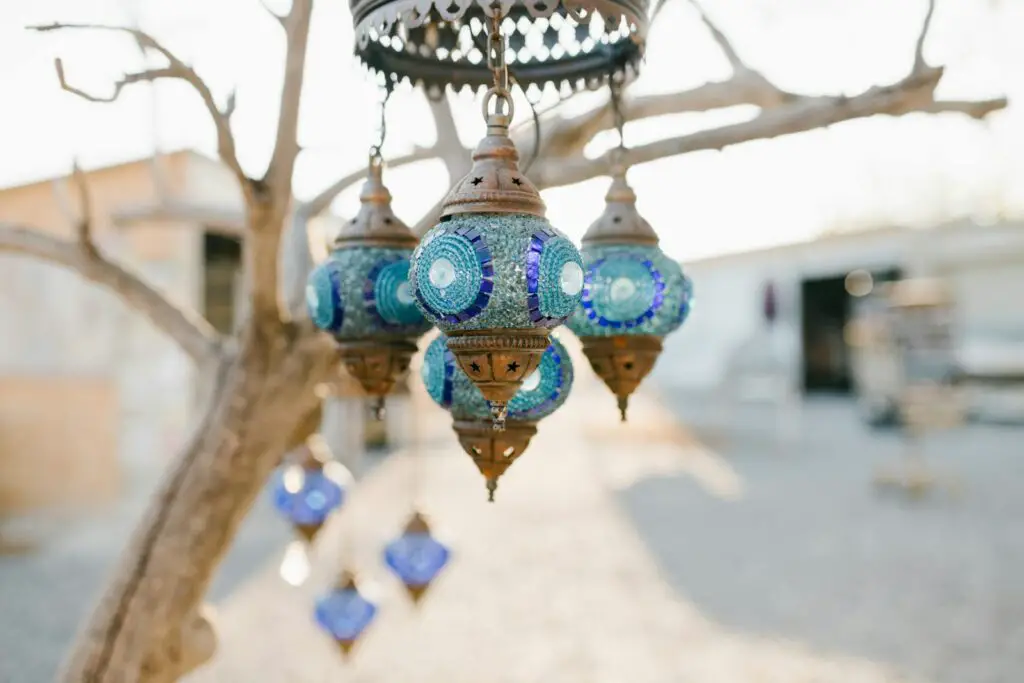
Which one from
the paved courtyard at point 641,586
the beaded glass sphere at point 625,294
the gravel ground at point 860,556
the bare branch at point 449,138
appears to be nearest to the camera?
the beaded glass sphere at point 625,294

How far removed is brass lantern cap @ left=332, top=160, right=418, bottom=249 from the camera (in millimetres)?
1448

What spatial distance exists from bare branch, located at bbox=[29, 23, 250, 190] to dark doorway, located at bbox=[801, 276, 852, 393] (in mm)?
22458

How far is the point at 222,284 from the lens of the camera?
12.4 metres

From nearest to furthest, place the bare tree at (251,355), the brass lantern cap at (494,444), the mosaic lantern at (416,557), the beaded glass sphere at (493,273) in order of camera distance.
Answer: the beaded glass sphere at (493,273) < the brass lantern cap at (494,444) < the bare tree at (251,355) < the mosaic lantern at (416,557)

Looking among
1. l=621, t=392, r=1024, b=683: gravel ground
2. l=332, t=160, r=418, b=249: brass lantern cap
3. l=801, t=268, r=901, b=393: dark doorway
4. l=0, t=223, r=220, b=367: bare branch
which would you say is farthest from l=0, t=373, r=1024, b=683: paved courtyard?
l=801, t=268, r=901, b=393: dark doorway

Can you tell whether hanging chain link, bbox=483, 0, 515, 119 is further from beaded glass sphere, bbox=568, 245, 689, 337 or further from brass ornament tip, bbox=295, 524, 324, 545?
brass ornament tip, bbox=295, 524, 324, 545

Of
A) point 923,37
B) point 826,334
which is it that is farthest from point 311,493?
point 826,334

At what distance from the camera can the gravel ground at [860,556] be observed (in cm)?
505

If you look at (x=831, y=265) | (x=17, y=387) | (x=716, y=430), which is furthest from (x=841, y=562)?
(x=831, y=265)

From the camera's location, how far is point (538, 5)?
42.8 inches

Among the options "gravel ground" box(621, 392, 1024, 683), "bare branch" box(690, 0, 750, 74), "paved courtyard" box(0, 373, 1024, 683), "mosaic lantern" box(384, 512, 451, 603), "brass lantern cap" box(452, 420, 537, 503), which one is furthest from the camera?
"gravel ground" box(621, 392, 1024, 683)

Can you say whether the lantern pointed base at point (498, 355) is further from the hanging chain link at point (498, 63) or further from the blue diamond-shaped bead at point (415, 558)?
the blue diamond-shaped bead at point (415, 558)

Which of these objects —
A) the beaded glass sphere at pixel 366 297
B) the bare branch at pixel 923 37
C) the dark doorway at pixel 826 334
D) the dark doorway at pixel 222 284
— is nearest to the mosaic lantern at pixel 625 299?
the beaded glass sphere at pixel 366 297

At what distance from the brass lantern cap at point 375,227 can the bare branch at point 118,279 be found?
997mm
